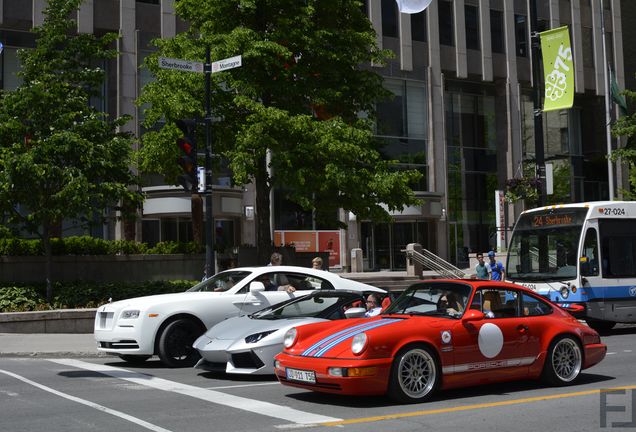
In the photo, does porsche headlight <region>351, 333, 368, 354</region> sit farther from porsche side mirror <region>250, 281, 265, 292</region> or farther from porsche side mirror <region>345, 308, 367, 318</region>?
porsche side mirror <region>250, 281, 265, 292</region>

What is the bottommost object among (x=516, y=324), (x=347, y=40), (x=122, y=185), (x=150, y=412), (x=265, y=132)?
(x=150, y=412)

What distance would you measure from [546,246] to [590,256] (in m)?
1.06

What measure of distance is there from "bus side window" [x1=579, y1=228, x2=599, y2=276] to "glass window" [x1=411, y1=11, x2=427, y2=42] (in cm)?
2688

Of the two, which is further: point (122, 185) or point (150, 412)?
point (122, 185)

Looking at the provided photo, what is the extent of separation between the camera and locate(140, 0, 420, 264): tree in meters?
21.4

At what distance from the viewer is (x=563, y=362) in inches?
414

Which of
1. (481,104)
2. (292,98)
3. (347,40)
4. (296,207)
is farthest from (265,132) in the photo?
(481,104)

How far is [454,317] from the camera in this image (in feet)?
31.9

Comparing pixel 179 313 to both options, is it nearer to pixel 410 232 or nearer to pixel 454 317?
pixel 454 317

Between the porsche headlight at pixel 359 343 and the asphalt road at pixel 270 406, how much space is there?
66 centimetres

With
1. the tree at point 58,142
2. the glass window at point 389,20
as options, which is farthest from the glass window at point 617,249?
the glass window at point 389,20

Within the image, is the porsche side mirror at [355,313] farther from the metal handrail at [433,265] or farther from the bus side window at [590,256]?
the metal handrail at [433,265]

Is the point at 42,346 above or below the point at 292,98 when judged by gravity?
below

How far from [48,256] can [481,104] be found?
104 ft
